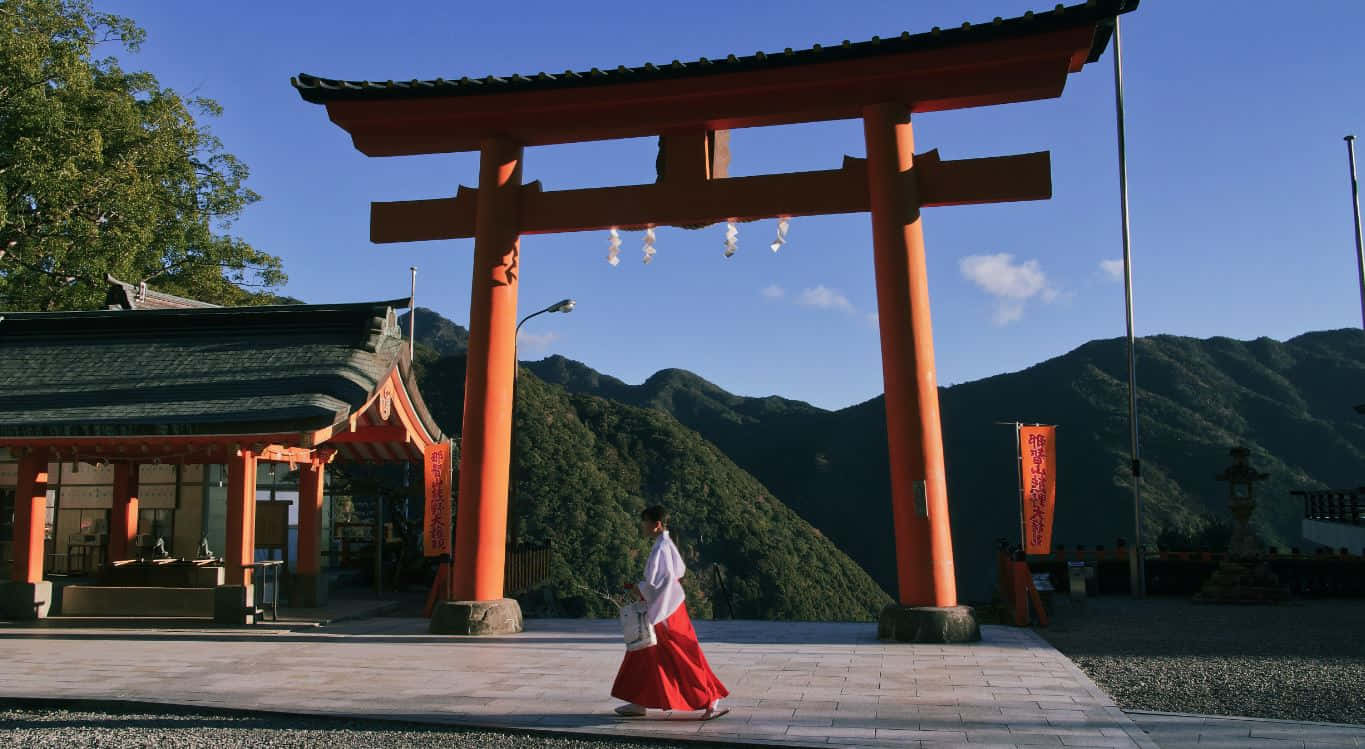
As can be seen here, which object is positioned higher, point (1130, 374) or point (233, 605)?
point (1130, 374)

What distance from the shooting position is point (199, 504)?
2003cm

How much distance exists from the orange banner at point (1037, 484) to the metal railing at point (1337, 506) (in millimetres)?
12270

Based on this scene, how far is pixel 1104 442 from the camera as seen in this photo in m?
61.2

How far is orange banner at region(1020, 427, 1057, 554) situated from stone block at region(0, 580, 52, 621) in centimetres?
1363

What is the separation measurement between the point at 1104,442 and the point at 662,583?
60.8 m

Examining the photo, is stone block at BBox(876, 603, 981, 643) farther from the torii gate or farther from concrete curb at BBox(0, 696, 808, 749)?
concrete curb at BBox(0, 696, 808, 749)

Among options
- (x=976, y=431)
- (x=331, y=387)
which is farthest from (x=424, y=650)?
(x=976, y=431)

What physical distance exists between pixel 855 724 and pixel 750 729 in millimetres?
723

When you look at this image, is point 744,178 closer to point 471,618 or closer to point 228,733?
point 471,618

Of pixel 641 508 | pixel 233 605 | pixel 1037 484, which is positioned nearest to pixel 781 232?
pixel 1037 484

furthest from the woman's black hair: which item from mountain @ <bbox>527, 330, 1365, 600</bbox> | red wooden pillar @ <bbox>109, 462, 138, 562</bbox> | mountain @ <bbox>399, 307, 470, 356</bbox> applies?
mountain @ <bbox>399, 307, 470, 356</bbox>

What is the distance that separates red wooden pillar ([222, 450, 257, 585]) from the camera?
1293 cm

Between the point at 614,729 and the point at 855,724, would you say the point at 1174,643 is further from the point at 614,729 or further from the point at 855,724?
the point at 614,729

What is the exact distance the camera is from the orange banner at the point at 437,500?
14.2 m
